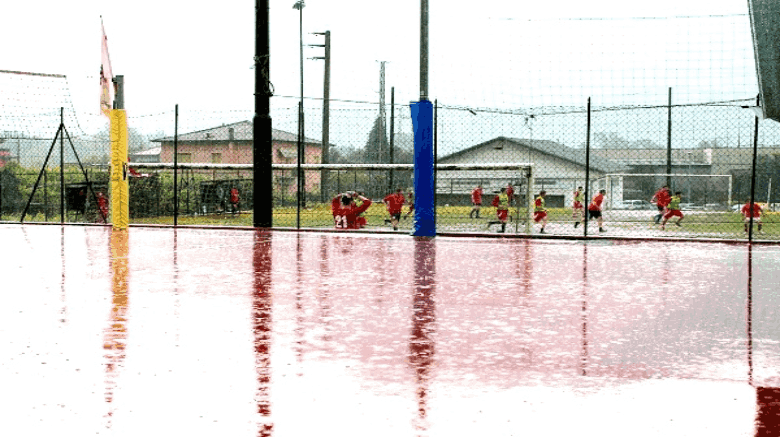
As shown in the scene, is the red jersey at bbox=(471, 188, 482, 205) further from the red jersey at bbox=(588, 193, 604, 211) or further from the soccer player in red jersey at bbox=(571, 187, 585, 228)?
the red jersey at bbox=(588, 193, 604, 211)

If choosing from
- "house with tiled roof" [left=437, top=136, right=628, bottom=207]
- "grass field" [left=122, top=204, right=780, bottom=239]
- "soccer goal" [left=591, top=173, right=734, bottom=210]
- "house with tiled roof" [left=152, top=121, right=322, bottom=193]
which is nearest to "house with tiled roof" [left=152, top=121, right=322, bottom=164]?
"house with tiled roof" [left=152, top=121, right=322, bottom=193]

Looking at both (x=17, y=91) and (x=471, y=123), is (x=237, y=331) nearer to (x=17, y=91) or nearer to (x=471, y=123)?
(x=471, y=123)

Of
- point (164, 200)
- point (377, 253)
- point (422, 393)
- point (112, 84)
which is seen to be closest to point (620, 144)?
point (377, 253)

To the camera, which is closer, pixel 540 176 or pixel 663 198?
pixel 663 198

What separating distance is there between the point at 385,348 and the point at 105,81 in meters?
17.7

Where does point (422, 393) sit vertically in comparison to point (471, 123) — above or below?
below

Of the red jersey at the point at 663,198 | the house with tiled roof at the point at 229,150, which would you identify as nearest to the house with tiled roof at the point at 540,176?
the red jersey at the point at 663,198

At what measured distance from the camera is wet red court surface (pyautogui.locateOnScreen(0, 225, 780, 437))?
4.68m

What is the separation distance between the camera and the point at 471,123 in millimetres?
19312

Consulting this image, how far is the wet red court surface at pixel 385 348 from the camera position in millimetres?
4676

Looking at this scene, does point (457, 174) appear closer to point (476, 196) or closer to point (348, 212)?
point (476, 196)

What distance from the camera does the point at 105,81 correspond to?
22.4 meters

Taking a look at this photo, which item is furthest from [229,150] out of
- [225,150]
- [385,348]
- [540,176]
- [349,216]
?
[385,348]

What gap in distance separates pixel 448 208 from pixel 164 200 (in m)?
11.1
